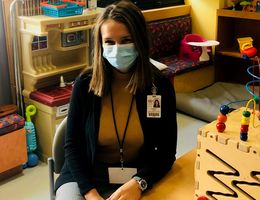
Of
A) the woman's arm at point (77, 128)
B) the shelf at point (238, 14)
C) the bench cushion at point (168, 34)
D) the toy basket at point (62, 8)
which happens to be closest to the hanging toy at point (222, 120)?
the woman's arm at point (77, 128)

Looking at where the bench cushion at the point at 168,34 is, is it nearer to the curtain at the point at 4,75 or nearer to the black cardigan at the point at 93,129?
the curtain at the point at 4,75

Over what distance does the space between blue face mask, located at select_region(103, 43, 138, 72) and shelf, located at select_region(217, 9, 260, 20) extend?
96.3 inches

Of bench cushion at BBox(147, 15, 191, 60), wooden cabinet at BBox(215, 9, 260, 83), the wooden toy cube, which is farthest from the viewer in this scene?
wooden cabinet at BBox(215, 9, 260, 83)

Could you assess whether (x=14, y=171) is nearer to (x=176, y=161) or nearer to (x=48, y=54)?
(x=48, y=54)

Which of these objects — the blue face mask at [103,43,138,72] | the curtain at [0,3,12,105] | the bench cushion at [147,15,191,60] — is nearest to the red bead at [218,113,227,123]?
the blue face mask at [103,43,138,72]

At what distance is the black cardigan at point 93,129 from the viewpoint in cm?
154

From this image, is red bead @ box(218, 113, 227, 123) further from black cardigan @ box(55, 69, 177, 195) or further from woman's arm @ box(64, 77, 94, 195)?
woman's arm @ box(64, 77, 94, 195)

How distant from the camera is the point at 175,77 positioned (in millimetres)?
3553

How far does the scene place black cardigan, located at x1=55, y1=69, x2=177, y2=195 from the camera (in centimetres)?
154

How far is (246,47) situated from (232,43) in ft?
1.37

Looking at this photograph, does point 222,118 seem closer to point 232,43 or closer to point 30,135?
point 30,135

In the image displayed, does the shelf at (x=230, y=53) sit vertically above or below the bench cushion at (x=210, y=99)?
above

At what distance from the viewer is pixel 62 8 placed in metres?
2.81

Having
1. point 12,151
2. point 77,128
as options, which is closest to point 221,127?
point 77,128
